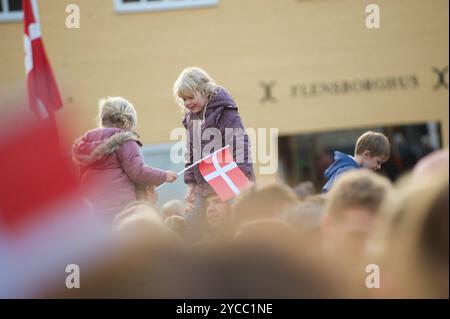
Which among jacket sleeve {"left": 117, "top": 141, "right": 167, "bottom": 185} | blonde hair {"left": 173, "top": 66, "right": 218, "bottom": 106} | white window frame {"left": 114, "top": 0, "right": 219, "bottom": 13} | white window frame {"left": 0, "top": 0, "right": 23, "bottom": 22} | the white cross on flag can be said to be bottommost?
the white cross on flag

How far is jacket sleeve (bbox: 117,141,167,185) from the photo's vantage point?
3422mm

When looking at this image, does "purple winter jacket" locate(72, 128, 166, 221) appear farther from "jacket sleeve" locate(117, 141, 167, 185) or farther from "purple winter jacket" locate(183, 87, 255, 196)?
"purple winter jacket" locate(183, 87, 255, 196)

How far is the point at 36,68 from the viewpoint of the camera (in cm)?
438

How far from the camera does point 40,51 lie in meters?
4.20

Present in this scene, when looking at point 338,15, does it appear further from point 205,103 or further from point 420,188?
point 420,188

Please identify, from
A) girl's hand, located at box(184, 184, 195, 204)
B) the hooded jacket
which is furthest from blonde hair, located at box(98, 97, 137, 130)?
the hooded jacket

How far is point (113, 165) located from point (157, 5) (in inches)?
146

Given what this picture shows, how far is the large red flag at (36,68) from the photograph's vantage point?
4.07m

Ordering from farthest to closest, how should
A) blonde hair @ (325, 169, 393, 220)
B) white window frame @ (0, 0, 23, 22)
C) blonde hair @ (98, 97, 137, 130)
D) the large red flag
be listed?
white window frame @ (0, 0, 23, 22) < the large red flag < blonde hair @ (98, 97, 137, 130) < blonde hair @ (325, 169, 393, 220)

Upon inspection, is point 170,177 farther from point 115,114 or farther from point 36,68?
point 36,68

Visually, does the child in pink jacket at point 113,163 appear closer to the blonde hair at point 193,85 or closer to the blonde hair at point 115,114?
the blonde hair at point 115,114

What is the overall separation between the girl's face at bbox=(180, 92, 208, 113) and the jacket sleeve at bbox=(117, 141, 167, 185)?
0.25m

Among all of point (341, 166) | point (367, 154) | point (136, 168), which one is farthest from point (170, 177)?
point (367, 154)

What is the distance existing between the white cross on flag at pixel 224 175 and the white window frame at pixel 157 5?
3.69 metres
